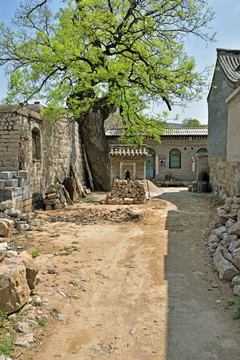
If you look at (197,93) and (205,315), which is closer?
(205,315)

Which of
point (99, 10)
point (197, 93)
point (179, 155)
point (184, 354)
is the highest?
point (99, 10)

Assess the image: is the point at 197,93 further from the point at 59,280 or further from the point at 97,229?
the point at 59,280

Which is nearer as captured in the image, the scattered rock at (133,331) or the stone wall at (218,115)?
the scattered rock at (133,331)

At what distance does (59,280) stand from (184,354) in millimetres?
2408

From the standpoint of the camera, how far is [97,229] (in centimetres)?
827

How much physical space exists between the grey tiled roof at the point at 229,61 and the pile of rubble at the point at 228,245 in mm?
8673

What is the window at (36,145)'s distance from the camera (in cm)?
1087

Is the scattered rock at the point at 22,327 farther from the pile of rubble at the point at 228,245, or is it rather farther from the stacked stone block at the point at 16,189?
the stacked stone block at the point at 16,189

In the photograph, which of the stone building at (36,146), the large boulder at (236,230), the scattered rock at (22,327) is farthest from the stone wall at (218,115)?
the scattered rock at (22,327)

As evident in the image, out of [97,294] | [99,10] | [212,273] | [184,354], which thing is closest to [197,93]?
[99,10]

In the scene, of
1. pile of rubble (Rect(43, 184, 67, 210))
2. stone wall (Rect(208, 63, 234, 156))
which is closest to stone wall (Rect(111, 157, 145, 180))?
pile of rubble (Rect(43, 184, 67, 210))

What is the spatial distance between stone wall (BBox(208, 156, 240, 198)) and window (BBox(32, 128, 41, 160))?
7261mm

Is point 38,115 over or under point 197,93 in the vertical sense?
under

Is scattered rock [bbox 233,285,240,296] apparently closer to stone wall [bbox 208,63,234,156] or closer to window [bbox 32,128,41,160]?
window [bbox 32,128,41,160]
